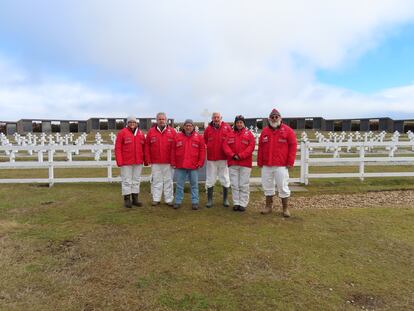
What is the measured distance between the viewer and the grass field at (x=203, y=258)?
3.26m

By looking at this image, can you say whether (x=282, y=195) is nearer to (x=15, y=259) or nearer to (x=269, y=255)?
(x=269, y=255)

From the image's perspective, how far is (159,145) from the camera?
6441mm

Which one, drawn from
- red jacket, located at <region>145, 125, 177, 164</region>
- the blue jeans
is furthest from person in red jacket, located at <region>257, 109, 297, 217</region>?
red jacket, located at <region>145, 125, 177, 164</region>

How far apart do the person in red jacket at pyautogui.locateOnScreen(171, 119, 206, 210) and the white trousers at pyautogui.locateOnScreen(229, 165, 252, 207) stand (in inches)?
24.9

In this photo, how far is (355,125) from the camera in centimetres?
4825

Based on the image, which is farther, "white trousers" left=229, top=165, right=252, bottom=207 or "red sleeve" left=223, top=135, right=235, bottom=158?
"white trousers" left=229, top=165, right=252, bottom=207

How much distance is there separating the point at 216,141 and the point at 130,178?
5.92 feet

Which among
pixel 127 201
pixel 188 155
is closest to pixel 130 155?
pixel 127 201

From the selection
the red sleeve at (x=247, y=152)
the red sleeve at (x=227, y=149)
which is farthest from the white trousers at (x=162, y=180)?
the red sleeve at (x=247, y=152)

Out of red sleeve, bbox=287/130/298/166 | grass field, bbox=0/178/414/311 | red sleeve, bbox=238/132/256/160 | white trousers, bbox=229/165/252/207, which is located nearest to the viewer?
grass field, bbox=0/178/414/311

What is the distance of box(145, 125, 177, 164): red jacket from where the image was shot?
6.45 meters

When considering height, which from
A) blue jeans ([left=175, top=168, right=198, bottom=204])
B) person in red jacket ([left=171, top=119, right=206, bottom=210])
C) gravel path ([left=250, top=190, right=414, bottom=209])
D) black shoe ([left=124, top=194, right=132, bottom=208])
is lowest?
gravel path ([left=250, top=190, right=414, bottom=209])

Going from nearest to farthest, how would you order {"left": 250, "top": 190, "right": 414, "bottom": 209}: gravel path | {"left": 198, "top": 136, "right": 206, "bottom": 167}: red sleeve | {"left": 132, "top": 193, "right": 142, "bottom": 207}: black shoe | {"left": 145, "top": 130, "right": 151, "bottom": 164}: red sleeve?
{"left": 198, "top": 136, "right": 206, "bottom": 167}: red sleeve < {"left": 145, "top": 130, "right": 151, "bottom": 164}: red sleeve < {"left": 132, "top": 193, "right": 142, "bottom": 207}: black shoe < {"left": 250, "top": 190, "right": 414, "bottom": 209}: gravel path

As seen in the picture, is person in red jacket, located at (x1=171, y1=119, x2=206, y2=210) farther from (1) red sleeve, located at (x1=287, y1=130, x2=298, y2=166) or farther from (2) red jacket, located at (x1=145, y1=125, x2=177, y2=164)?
(1) red sleeve, located at (x1=287, y1=130, x2=298, y2=166)
